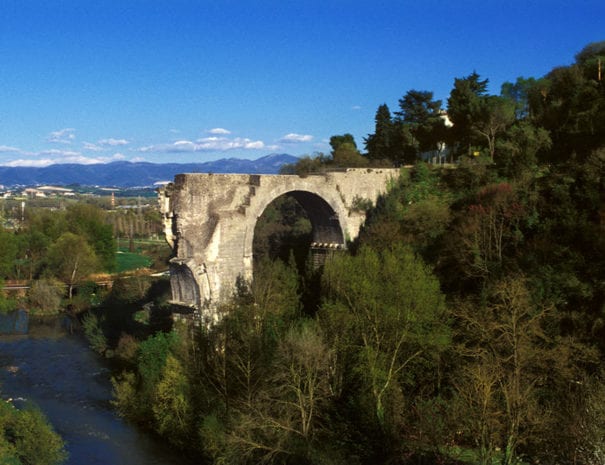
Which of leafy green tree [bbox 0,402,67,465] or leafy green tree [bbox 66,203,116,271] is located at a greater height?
leafy green tree [bbox 66,203,116,271]

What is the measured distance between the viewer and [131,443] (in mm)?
16531

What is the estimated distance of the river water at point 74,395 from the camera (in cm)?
1593

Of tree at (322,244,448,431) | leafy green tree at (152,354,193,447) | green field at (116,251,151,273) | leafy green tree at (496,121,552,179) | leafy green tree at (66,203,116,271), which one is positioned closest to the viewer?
tree at (322,244,448,431)

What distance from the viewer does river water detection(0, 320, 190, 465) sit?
52.3 feet

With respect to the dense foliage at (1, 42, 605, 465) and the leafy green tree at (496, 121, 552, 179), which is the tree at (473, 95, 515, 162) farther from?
the dense foliage at (1, 42, 605, 465)

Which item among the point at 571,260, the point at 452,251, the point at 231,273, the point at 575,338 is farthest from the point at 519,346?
the point at 231,273

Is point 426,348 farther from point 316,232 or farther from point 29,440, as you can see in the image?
point 316,232

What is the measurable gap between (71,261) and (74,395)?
61.3 feet

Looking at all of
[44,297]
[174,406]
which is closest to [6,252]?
[44,297]

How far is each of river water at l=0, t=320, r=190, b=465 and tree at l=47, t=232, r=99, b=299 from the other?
8045mm

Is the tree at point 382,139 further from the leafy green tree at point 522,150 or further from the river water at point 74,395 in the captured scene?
the river water at point 74,395

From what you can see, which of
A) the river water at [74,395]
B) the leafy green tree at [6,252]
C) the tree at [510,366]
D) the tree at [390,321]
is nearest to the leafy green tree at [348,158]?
the river water at [74,395]

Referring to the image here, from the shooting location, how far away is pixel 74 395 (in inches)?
798

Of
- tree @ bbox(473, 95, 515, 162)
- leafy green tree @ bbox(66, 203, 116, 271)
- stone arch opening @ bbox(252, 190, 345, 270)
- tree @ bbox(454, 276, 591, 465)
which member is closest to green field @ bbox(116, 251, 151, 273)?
leafy green tree @ bbox(66, 203, 116, 271)
